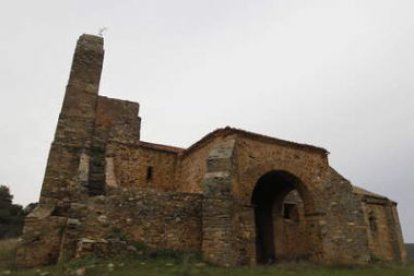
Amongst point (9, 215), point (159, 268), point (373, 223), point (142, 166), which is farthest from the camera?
point (9, 215)

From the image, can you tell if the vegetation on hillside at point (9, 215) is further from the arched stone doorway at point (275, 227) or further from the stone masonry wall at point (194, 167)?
the arched stone doorway at point (275, 227)

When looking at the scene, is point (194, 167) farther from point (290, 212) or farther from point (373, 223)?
point (373, 223)

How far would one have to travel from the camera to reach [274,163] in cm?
1232

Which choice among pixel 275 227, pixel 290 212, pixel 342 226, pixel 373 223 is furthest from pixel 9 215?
pixel 373 223

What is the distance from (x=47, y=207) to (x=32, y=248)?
1.96 metres

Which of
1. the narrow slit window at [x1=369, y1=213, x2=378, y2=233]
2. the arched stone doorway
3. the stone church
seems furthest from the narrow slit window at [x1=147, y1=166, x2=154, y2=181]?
the narrow slit window at [x1=369, y1=213, x2=378, y2=233]

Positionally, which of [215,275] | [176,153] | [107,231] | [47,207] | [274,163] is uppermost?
[176,153]

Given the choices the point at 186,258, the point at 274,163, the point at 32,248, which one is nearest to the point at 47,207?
the point at 32,248

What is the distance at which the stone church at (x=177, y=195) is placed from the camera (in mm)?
10094

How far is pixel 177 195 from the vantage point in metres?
10.9

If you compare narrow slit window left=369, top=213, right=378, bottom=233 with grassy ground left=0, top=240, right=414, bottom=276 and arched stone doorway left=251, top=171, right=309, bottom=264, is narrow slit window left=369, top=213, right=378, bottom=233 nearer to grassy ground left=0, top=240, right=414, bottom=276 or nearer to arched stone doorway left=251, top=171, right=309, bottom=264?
arched stone doorway left=251, top=171, right=309, bottom=264

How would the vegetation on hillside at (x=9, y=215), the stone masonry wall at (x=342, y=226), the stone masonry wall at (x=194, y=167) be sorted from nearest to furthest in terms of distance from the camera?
the stone masonry wall at (x=342, y=226) → the stone masonry wall at (x=194, y=167) → the vegetation on hillside at (x=9, y=215)

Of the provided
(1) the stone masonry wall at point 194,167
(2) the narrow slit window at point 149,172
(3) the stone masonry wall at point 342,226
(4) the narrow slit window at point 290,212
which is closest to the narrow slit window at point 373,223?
(4) the narrow slit window at point 290,212

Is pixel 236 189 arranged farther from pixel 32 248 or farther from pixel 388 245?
pixel 388 245
